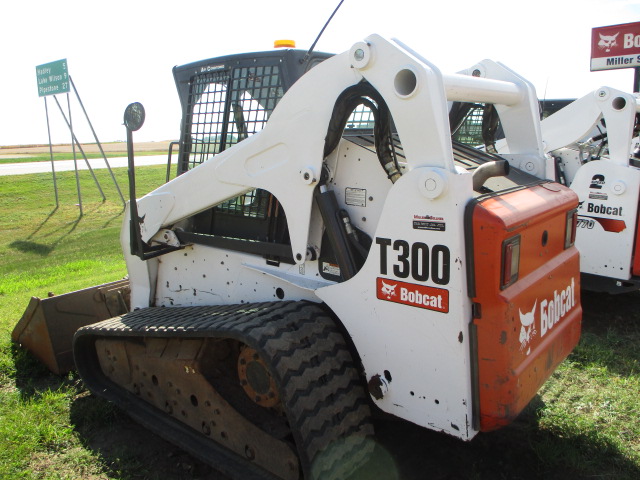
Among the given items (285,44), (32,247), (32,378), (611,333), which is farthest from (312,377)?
(32,247)

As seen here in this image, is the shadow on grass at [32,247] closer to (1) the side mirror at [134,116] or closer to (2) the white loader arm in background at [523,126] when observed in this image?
(1) the side mirror at [134,116]

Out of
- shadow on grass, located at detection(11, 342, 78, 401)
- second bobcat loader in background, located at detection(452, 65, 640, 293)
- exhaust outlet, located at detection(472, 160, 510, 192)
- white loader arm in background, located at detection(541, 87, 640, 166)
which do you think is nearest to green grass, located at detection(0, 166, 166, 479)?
shadow on grass, located at detection(11, 342, 78, 401)

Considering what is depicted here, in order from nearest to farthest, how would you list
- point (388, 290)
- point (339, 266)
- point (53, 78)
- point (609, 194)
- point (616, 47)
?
point (388, 290) < point (339, 266) < point (609, 194) < point (53, 78) < point (616, 47)

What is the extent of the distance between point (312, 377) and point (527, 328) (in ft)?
3.30

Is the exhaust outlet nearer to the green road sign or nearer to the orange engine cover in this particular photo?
the orange engine cover

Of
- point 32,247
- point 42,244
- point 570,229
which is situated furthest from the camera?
point 42,244

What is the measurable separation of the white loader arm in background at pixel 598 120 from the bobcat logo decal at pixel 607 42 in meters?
12.2

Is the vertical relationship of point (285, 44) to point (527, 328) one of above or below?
above

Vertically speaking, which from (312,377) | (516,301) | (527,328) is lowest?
(312,377)

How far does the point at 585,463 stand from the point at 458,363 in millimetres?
1273

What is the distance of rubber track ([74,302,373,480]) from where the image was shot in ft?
8.32

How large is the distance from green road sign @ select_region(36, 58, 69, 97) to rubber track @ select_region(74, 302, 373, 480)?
36.7 feet

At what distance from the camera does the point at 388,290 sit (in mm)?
2570

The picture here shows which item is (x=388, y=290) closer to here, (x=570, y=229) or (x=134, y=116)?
(x=570, y=229)
